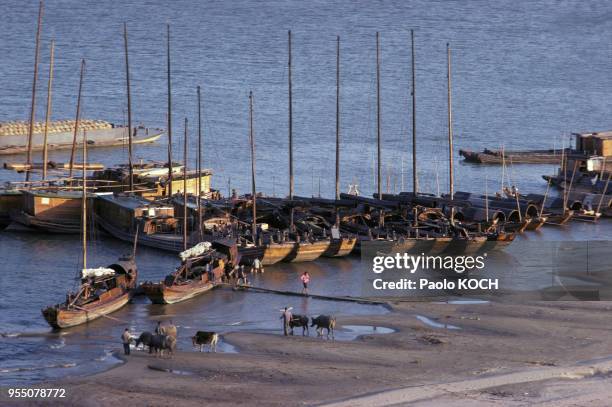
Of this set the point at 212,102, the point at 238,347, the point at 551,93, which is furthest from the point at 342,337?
the point at 551,93

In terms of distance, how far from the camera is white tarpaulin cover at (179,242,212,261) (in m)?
62.4

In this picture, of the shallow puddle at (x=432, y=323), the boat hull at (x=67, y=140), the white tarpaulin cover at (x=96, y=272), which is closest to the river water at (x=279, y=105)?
the boat hull at (x=67, y=140)

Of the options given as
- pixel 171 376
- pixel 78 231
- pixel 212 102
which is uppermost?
pixel 212 102

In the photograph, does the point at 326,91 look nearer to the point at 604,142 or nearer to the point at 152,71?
the point at 152,71

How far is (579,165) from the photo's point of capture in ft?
305

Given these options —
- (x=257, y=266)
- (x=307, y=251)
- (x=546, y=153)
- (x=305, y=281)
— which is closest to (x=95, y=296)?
(x=305, y=281)

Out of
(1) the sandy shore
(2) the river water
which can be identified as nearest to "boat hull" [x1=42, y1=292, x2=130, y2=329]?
(2) the river water

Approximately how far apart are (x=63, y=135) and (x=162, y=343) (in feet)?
202

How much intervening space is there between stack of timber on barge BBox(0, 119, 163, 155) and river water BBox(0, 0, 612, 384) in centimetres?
119

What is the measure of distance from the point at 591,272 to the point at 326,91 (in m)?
74.1

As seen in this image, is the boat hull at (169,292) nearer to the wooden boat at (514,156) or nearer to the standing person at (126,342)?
the standing person at (126,342)

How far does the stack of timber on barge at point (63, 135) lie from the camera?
105625mm

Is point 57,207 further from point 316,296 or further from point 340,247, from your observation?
point 316,296

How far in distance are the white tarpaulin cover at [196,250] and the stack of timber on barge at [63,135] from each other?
43159 mm
